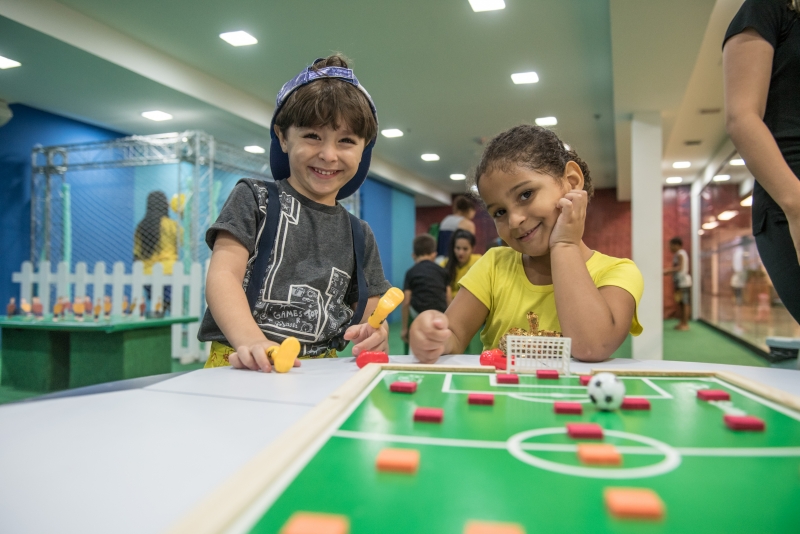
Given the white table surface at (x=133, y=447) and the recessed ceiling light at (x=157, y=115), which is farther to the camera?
the recessed ceiling light at (x=157, y=115)

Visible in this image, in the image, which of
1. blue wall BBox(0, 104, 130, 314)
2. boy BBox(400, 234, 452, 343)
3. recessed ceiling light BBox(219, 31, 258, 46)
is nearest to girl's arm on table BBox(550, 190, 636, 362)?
boy BBox(400, 234, 452, 343)

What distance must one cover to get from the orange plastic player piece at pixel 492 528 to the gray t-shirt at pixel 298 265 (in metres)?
0.76

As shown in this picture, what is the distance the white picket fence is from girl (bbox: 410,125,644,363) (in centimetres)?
306

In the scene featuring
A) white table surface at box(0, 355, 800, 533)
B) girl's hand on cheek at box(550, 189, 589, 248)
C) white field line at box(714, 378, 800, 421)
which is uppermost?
girl's hand on cheek at box(550, 189, 589, 248)

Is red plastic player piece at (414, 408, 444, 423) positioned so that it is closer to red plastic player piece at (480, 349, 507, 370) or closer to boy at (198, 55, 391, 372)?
red plastic player piece at (480, 349, 507, 370)

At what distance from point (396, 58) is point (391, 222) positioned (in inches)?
185

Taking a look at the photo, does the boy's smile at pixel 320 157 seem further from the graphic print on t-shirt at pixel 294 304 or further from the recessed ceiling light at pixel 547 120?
the recessed ceiling light at pixel 547 120

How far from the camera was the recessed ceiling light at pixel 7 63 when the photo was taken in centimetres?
355

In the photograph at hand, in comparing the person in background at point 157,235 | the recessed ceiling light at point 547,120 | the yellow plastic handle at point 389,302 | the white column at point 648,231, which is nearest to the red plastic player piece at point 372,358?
the yellow plastic handle at point 389,302

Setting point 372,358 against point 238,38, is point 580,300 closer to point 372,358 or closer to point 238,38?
point 372,358

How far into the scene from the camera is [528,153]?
1.00 metres

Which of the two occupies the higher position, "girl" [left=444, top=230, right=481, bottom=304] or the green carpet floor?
"girl" [left=444, top=230, right=481, bottom=304]

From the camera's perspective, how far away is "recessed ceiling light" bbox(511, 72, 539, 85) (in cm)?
426

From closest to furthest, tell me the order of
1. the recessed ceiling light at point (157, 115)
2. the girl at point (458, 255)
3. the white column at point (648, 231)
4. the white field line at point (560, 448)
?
the white field line at point (560, 448) < the girl at point (458, 255) < the white column at point (648, 231) < the recessed ceiling light at point (157, 115)
